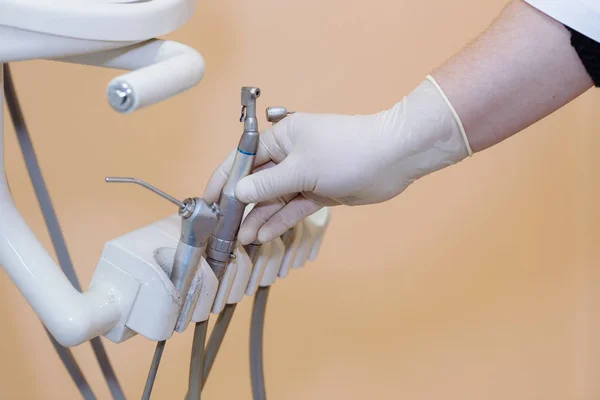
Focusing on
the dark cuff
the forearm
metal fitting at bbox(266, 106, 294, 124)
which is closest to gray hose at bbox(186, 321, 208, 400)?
metal fitting at bbox(266, 106, 294, 124)

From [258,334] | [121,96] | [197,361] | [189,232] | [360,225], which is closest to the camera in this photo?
[121,96]

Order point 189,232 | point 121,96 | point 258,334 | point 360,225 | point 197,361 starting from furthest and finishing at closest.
A: point 360,225, point 258,334, point 197,361, point 189,232, point 121,96

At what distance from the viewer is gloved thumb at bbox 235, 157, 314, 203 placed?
0.69 m

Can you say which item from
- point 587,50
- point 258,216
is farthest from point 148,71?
point 587,50

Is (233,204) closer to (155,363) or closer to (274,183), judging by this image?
(274,183)

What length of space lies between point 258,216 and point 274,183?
0.24 ft

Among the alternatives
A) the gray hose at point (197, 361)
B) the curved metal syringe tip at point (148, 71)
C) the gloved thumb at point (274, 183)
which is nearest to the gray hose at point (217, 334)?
the gray hose at point (197, 361)

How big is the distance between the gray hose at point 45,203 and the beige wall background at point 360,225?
0.45 metres

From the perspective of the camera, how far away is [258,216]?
0.77m

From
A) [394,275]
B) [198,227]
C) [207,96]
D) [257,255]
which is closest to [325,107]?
[207,96]

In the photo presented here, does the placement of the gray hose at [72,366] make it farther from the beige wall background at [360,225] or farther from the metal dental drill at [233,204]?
the beige wall background at [360,225]

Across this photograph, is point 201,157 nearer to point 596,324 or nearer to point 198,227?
point 198,227

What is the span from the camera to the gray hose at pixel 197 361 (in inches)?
28.5

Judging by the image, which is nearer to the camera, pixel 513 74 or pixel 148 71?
pixel 148 71
